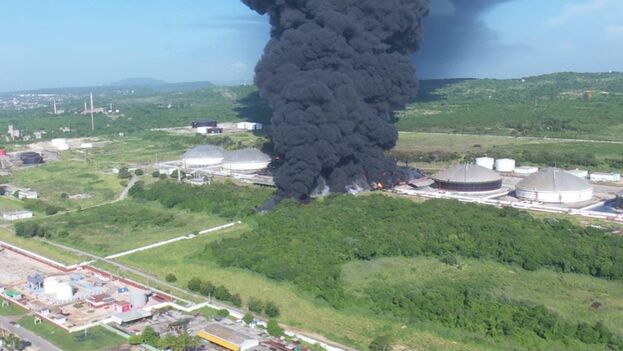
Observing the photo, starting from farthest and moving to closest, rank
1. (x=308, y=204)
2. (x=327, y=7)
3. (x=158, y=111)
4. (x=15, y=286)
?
(x=158, y=111) < (x=327, y=7) < (x=308, y=204) < (x=15, y=286)

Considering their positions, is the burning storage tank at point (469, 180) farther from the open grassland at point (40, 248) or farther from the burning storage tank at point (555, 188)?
the open grassland at point (40, 248)

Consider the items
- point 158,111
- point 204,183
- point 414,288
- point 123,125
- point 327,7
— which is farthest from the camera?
point 158,111

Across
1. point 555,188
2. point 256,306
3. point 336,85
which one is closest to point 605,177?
point 555,188

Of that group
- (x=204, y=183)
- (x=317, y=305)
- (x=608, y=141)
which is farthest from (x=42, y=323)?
(x=608, y=141)

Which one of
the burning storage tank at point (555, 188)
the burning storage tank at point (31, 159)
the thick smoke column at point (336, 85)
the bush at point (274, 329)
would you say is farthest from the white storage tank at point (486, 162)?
the burning storage tank at point (31, 159)

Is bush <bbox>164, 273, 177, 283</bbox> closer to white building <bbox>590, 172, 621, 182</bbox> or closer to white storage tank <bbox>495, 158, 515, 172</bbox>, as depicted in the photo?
white storage tank <bbox>495, 158, 515, 172</bbox>

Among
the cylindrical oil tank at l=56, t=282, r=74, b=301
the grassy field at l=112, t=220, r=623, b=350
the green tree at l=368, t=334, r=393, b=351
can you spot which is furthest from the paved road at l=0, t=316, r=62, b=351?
the green tree at l=368, t=334, r=393, b=351

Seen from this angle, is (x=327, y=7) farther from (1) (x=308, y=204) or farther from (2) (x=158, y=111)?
(2) (x=158, y=111)
